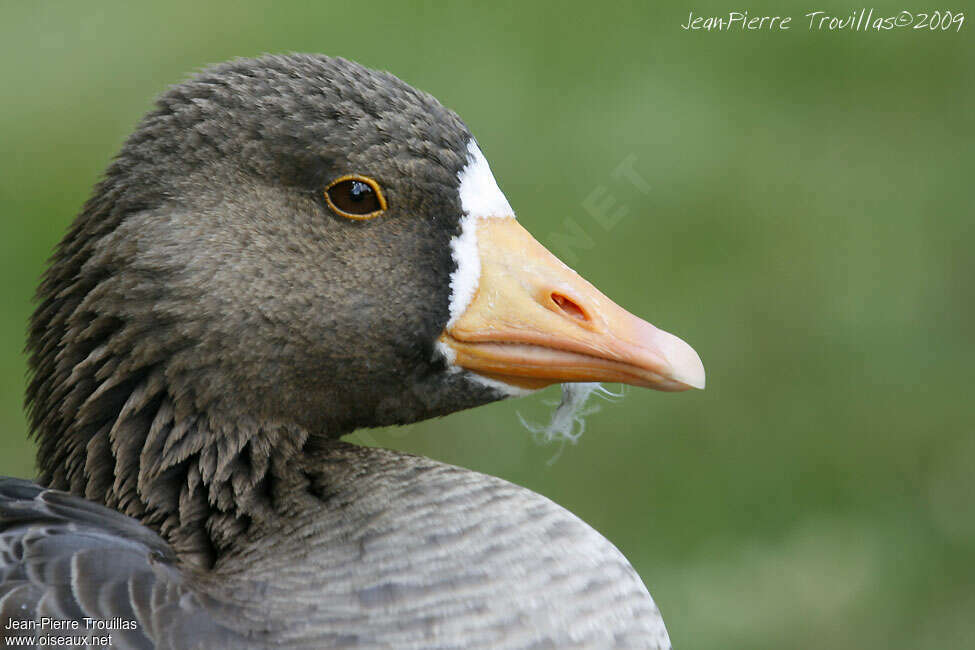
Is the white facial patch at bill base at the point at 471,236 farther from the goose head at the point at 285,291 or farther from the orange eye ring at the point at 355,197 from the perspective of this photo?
the orange eye ring at the point at 355,197

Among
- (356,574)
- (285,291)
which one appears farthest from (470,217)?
(356,574)

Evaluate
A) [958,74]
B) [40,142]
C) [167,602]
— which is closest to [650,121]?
[958,74]

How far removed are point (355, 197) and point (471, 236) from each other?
1.03 ft

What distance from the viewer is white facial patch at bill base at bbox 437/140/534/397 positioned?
288 cm

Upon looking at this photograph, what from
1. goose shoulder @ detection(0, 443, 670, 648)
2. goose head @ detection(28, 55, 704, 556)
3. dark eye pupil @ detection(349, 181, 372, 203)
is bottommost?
goose shoulder @ detection(0, 443, 670, 648)

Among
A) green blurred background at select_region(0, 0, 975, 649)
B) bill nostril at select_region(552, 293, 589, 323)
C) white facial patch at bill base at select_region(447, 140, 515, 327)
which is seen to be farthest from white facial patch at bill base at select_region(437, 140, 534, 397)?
green blurred background at select_region(0, 0, 975, 649)

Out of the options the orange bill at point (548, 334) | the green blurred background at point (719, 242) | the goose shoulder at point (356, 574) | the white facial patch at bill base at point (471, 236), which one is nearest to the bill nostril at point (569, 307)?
the orange bill at point (548, 334)

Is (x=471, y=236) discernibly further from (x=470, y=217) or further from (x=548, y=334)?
(x=548, y=334)

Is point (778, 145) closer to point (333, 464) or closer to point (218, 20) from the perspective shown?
point (218, 20)

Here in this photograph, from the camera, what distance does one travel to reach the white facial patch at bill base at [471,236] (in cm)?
288

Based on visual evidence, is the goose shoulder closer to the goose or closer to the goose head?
the goose

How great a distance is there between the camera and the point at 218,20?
7.63 m

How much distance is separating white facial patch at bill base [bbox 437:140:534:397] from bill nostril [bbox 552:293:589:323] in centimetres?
21

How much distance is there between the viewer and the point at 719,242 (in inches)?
259
